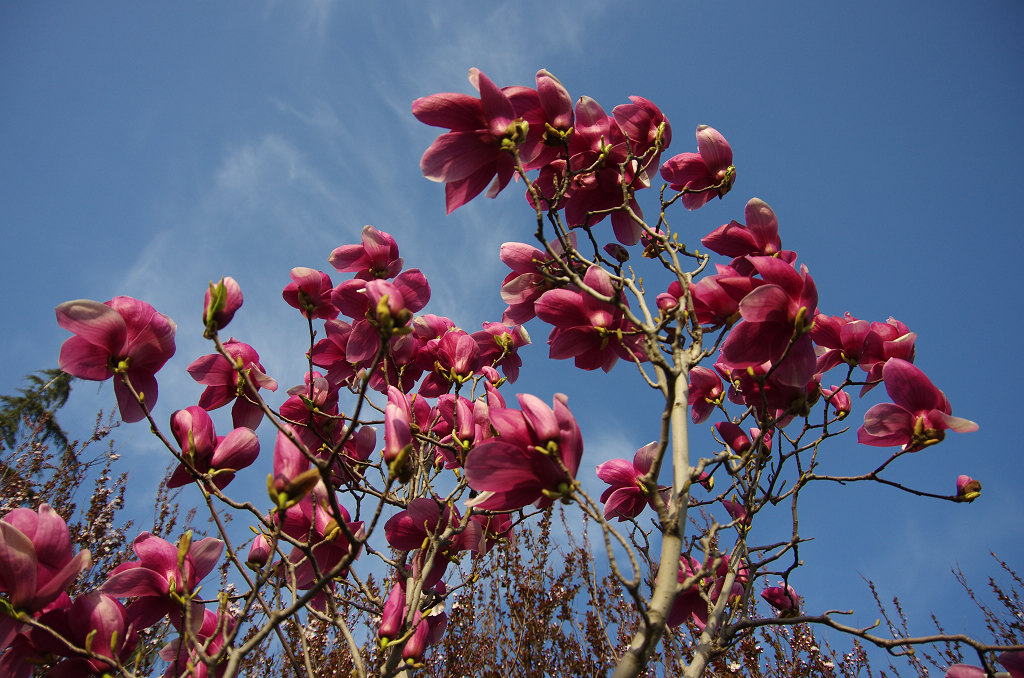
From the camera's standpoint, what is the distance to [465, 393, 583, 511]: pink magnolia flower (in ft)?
2.98

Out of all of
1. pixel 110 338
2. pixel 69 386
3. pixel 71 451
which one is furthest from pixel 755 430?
pixel 69 386

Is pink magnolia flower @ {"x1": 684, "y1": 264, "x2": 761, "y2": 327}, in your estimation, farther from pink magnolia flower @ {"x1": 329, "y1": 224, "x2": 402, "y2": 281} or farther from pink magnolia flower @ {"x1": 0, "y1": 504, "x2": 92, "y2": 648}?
pink magnolia flower @ {"x1": 0, "y1": 504, "x2": 92, "y2": 648}

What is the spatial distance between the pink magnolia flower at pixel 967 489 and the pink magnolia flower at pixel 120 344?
197cm

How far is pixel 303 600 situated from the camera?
2.86ft

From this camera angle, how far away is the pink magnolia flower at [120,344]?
3.84ft

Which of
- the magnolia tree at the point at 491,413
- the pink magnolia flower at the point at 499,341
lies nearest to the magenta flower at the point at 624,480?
the magnolia tree at the point at 491,413

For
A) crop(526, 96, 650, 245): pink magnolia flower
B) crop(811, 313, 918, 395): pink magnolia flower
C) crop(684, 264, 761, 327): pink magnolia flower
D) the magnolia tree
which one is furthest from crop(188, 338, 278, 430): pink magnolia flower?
crop(811, 313, 918, 395): pink magnolia flower

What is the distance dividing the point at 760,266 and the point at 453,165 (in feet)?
2.42

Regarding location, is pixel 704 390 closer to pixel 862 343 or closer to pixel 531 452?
pixel 862 343

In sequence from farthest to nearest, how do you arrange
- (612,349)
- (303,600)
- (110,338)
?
(612,349)
(110,338)
(303,600)

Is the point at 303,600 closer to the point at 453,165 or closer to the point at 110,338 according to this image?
the point at 110,338

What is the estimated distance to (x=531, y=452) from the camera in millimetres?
942

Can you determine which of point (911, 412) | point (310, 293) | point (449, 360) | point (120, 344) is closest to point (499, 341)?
point (449, 360)

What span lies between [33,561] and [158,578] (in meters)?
0.26
